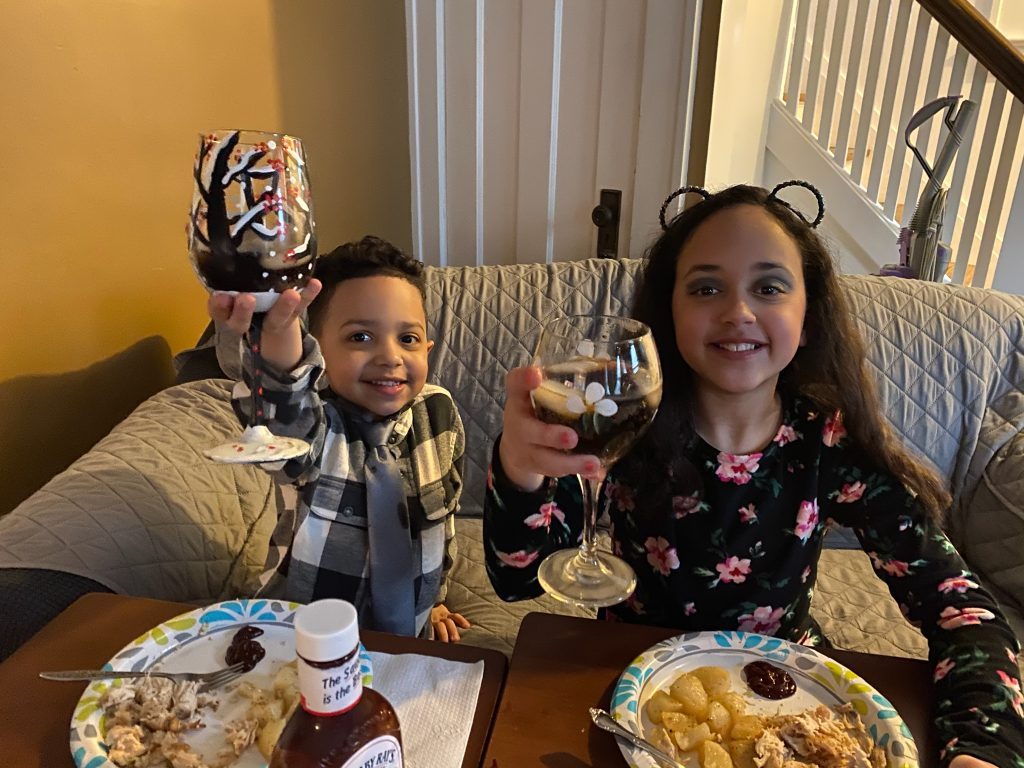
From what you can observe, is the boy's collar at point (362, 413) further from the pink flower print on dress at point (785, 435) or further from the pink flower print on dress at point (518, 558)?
the pink flower print on dress at point (785, 435)

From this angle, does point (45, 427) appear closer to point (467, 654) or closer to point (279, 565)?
point (279, 565)

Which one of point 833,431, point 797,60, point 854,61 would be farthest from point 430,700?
point 797,60

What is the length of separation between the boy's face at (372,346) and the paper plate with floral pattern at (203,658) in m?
0.39

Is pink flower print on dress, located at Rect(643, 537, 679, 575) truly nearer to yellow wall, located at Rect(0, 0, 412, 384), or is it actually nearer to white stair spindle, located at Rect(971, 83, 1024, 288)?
yellow wall, located at Rect(0, 0, 412, 384)

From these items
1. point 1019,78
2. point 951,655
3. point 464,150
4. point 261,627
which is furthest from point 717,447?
point 1019,78

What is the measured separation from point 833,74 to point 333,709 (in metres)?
3.24

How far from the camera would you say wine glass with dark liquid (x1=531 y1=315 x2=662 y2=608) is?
729mm

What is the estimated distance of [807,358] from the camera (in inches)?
45.1

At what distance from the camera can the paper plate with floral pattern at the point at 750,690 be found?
698mm

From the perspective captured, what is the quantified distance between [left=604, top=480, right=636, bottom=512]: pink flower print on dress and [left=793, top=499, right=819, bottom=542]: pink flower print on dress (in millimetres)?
233

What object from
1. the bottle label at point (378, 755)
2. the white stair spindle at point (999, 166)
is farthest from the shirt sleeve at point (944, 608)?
the white stair spindle at point (999, 166)

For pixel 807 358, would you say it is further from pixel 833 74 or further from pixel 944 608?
pixel 833 74

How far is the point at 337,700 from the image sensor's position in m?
0.45

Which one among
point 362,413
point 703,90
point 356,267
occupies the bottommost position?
point 362,413
